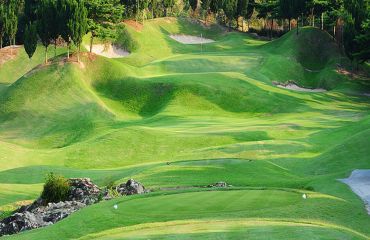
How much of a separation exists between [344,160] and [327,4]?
76.4 metres

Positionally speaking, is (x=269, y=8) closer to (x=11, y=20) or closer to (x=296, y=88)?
(x=296, y=88)

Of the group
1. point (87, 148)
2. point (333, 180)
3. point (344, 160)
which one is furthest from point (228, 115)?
point (333, 180)

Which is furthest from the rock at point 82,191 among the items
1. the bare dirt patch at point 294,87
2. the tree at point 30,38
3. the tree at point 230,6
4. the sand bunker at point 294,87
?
the tree at point 230,6

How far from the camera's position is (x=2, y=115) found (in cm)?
8206

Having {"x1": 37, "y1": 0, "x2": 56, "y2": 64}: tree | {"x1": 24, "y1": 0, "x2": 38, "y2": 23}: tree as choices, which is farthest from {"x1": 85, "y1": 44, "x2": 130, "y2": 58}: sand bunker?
{"x1": 37, "y1": 0, "x2": 56, "y2": 64}: tree

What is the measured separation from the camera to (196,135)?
62094 millimetres

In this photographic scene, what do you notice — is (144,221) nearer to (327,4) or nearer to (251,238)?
(251,238)

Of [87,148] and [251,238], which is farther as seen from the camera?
[87,148]

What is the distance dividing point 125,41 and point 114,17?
20.1 m

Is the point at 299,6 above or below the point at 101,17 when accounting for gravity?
above

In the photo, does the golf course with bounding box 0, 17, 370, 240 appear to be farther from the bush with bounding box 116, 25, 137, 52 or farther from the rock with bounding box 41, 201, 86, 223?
the rock with bounding box 41, 201, 86, 223

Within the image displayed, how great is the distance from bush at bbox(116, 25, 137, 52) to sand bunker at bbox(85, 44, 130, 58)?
1.12 metres

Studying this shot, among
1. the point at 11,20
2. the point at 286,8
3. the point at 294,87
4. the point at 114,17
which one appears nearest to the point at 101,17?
the point at 114,17

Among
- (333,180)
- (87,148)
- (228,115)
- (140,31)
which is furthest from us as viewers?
(140,31)
